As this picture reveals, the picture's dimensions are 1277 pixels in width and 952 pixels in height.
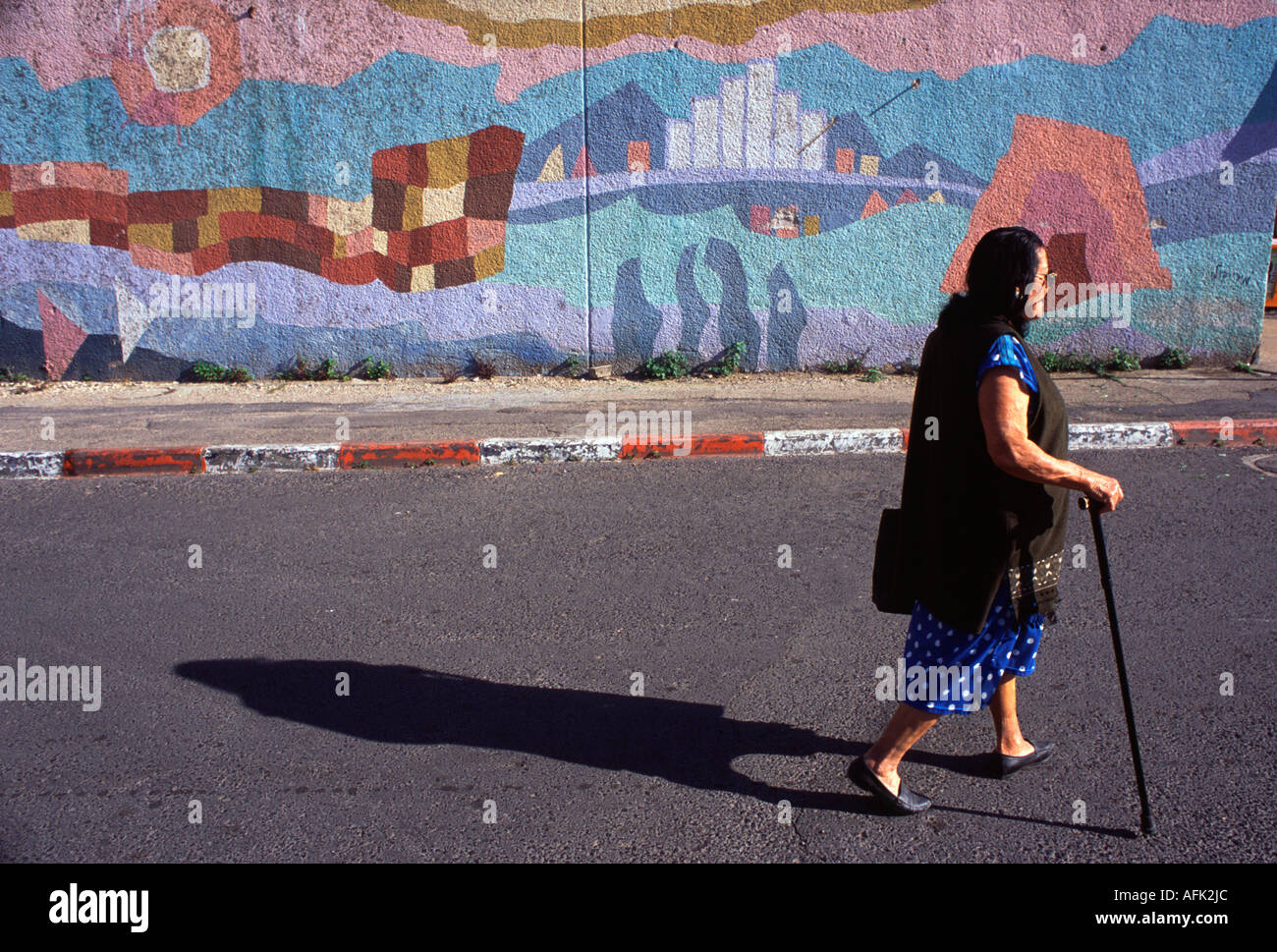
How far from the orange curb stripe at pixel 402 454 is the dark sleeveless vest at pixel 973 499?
448cm

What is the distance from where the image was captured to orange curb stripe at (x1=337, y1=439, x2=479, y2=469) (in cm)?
674

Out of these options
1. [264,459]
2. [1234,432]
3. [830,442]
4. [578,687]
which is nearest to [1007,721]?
[578,687]

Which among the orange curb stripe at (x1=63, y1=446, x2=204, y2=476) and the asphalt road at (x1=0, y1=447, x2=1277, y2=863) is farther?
the orange curb stripe at (x1=63, y1=446, x2=204, y2=476)

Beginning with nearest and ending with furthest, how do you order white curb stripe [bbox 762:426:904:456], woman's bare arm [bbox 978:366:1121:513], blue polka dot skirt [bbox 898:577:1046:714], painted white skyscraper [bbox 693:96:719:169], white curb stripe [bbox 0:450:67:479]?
woman's bare arm [bbox 978:366:1121:513]
blue polka dot skirt [bbox 898:577:1046:714]
white curb stripe [bbox 0:450:67:479]
white curb stripe [bbox 762:426:904:456]
painted white skyscraper [bbox 693:96:719:169]

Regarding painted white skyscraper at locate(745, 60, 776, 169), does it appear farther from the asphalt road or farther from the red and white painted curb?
the asphalt road

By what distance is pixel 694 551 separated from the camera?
16.4 ft

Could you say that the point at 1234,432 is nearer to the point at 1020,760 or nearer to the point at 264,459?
the point at 1020,760

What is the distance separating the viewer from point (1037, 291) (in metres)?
2.66

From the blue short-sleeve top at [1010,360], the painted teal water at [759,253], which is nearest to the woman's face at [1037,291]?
the blue short-sleeve top at [1010,360]

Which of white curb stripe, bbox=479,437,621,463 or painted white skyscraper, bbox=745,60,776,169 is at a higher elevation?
painted white skyscraper, bbox=745,60,776,169

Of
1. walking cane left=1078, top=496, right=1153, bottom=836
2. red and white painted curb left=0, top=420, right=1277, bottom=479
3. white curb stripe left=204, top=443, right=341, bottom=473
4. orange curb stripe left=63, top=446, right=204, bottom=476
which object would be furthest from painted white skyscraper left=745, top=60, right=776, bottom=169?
Answer: walking cane left=1078, top=496, right=1153, bottom=836

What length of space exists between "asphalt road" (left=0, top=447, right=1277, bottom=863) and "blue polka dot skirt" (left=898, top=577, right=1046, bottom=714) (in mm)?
362

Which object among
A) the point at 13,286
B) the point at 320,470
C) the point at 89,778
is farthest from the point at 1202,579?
the point at 13,286

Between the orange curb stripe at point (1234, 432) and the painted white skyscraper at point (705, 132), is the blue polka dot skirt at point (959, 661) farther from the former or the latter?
the painted white skyscraper at point (705, 132)
